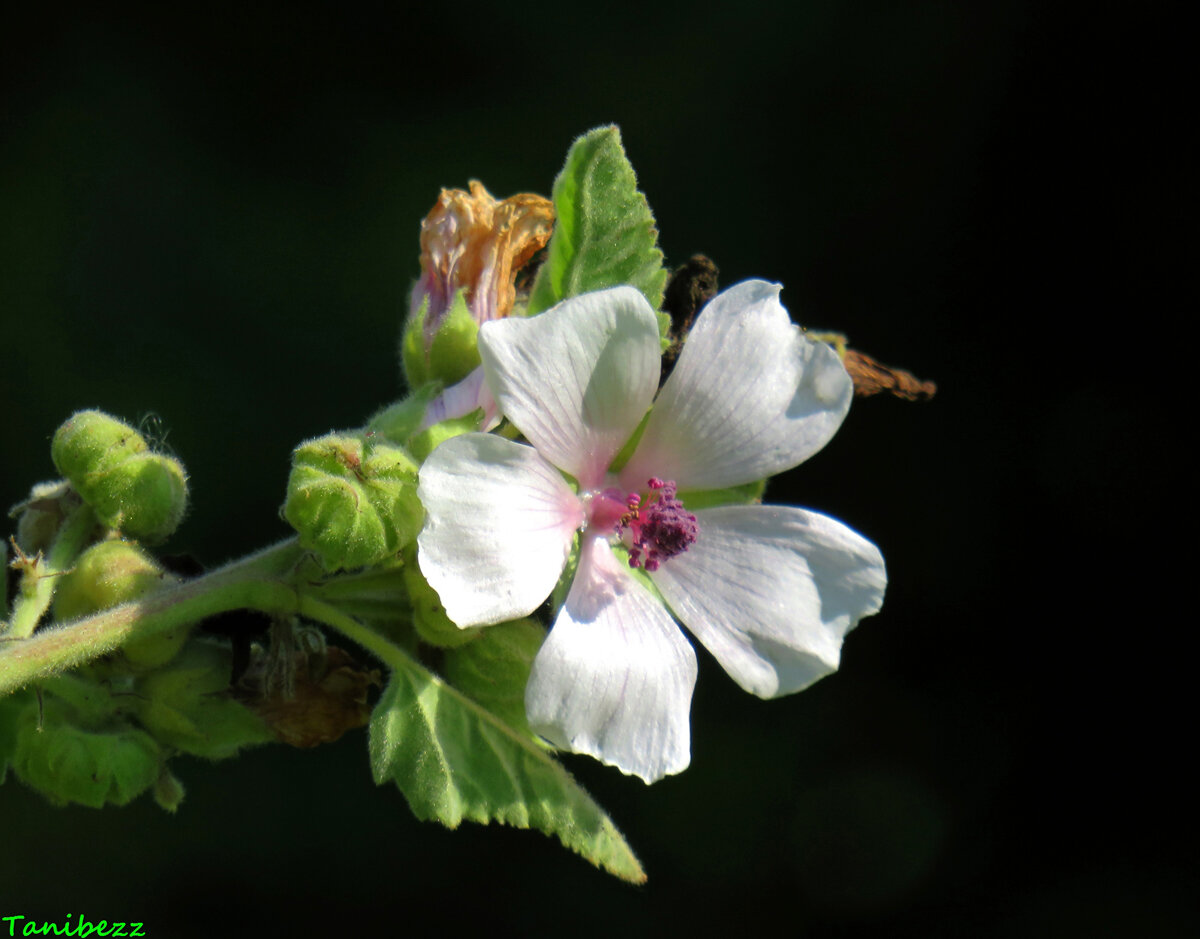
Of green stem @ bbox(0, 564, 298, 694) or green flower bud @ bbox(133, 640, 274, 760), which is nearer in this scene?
green stem @ bbox(0, 564, 298, 694)

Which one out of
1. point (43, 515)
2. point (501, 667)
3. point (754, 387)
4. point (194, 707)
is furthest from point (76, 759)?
point (754, 387)

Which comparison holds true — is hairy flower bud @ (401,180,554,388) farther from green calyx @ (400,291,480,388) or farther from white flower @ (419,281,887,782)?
white flower @ (419,281,887,782)

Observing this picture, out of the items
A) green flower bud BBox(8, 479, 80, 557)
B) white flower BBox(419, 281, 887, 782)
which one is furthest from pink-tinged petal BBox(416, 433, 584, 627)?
green flower bud BBox(8, 479, 80, 557)

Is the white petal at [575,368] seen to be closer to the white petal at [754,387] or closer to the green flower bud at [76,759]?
the white petal at [754,387]

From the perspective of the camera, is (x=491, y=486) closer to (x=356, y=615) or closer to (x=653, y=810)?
(x=356, y=615)

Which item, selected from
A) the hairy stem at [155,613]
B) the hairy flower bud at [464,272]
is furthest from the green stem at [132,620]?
the hairy flower bud at [464,272]
